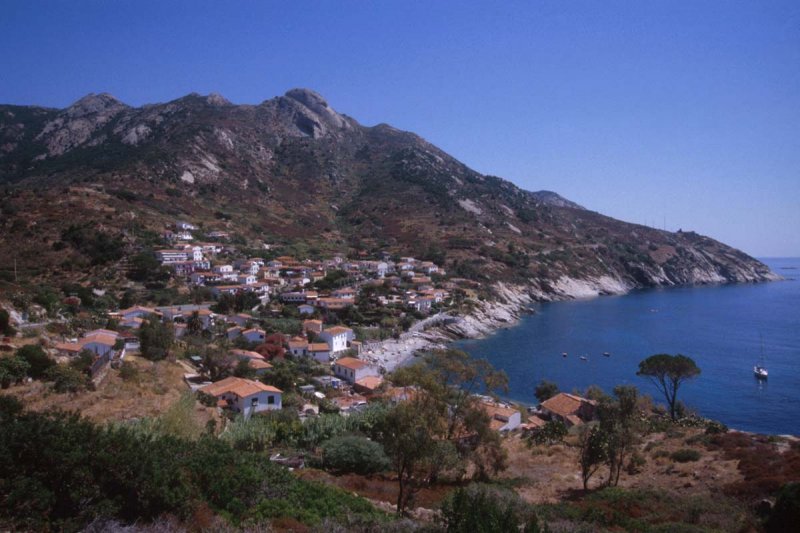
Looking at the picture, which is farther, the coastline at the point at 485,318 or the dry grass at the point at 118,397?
the coastline at the point at 485,318

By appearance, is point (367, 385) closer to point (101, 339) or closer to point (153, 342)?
point (153, 342)

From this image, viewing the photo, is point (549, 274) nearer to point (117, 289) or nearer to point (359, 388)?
point (359, 388)

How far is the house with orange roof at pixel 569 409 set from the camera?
98.4 ft

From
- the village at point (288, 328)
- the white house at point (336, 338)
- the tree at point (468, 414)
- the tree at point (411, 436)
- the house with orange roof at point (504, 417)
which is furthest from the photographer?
the white house at point (336, 338)

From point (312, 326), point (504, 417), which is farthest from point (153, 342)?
point (312, 326)

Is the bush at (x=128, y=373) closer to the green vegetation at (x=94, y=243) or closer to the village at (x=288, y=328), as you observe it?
the village at (x=288, y=328)

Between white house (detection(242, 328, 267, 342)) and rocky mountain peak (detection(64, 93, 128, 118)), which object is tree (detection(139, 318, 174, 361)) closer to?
white house (detection(242, 328, 267, 342))

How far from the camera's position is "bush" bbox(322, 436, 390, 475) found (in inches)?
703

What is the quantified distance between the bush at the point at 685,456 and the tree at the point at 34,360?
26579 millimetres

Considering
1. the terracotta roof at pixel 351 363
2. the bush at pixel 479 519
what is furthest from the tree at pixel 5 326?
the bush at pixel 479 519

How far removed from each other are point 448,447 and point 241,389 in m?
16.3

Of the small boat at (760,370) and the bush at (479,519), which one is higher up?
the bush at (479,519)

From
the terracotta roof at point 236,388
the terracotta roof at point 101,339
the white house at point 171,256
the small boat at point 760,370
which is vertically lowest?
the small boat at point 760,370

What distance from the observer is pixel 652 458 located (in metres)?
19.2
